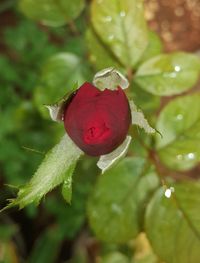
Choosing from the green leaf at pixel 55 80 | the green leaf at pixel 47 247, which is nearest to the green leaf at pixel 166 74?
the green leaf at pixel 55 80

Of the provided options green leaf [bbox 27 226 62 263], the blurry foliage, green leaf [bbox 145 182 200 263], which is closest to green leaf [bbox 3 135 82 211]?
the blurry foliage

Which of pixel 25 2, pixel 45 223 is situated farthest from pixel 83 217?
pixel 25 2

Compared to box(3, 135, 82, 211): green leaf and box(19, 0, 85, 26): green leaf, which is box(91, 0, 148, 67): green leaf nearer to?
box(19, 0, 85, 26): green leaf

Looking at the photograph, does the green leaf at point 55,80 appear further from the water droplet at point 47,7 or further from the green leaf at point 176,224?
the green leaf at point 176,224

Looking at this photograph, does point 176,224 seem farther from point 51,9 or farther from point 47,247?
point 47,247

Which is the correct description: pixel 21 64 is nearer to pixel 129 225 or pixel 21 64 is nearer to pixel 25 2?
pixel 25 2

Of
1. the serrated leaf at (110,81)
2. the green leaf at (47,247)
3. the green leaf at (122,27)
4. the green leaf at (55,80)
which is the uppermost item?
the serrated leaf at (110,81)
